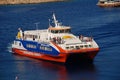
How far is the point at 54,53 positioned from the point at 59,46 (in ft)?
6.46

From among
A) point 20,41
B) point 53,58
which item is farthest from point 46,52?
point 20,41

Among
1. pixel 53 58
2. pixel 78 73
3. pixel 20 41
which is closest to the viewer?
pixel 78 73

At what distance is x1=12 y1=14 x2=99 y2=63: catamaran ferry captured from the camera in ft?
251

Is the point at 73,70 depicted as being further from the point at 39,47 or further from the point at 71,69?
the point at 39,47

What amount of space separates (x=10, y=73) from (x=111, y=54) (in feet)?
57.1

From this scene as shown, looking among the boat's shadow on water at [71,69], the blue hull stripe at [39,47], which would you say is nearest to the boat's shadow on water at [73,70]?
the boat's shadow on water at [71,69]

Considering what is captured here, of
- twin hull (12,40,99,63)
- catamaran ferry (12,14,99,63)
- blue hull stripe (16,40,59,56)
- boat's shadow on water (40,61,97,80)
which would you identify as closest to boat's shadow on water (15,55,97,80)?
boat's shadow on water (40,61,97,80)

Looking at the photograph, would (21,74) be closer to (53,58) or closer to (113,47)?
(53,58)

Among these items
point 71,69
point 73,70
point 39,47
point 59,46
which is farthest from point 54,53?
point 73,70

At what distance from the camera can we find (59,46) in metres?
76.6

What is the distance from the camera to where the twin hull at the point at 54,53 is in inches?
3007

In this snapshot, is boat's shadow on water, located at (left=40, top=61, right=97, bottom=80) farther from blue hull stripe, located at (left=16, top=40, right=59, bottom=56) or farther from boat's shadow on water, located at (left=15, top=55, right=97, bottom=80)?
blue hull stripe, located at (left=16, top=40, right=59, bottom=56)

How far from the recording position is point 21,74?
239ft

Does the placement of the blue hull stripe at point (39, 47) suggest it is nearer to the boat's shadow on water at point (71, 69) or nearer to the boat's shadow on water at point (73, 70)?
the boat's shadow on water at point (71, 69)
